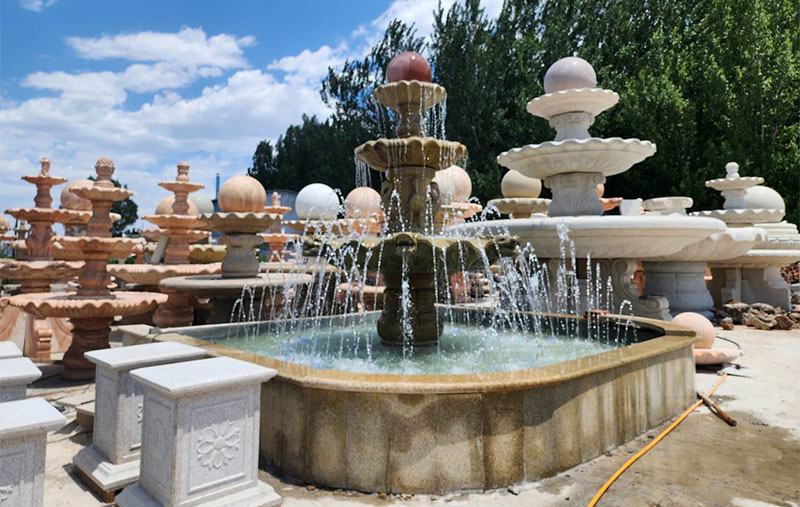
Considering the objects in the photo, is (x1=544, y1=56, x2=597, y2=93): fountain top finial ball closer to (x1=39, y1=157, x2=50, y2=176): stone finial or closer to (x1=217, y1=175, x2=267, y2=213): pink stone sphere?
(x1=217, y1=175, x2=267, y2=213): pink stone sphere

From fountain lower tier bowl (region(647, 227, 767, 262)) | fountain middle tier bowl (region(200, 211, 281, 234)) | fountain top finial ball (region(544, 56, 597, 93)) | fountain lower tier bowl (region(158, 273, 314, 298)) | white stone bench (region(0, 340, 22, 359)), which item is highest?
fountain top finial ball (region(544, 56, 597, 93))

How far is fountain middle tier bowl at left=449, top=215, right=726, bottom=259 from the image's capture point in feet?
24.5

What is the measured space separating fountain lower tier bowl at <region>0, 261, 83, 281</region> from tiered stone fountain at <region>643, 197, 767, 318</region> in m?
13.2

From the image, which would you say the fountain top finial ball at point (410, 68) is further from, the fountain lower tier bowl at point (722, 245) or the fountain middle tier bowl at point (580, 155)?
the fountain lower tier bowl at point (722, 245)

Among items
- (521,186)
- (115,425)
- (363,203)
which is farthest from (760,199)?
(115,425)

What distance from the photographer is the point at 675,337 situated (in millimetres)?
5293

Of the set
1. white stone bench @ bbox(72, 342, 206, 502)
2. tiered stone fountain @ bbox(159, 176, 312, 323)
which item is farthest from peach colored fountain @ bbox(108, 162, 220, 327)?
white stone bench @ bbox(72, 342, 206, 502)

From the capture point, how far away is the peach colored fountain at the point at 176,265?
10.1 meters

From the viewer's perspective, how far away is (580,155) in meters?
8.63

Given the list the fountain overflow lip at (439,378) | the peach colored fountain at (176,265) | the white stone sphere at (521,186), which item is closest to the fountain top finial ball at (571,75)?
the white stone sphere at (521,186)

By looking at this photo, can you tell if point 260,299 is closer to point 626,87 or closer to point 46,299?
point 46,299

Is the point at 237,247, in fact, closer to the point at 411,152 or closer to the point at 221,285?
the point at 221,285

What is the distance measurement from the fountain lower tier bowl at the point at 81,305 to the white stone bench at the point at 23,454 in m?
5.33

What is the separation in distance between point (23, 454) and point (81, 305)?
5.52m
